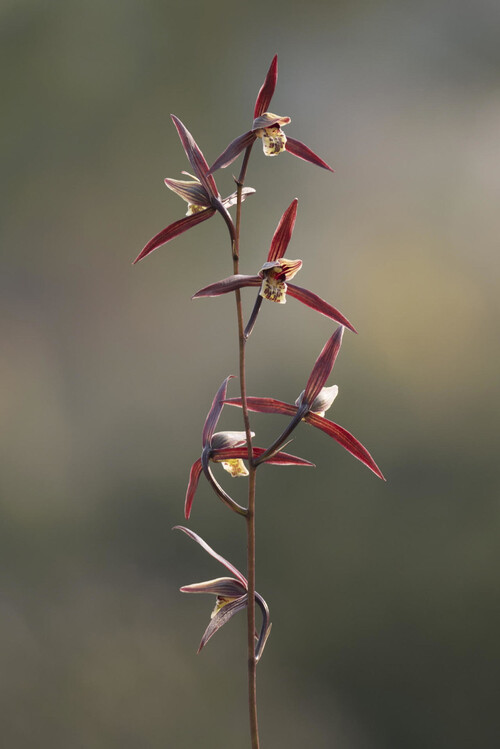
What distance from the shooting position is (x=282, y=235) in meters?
0.79

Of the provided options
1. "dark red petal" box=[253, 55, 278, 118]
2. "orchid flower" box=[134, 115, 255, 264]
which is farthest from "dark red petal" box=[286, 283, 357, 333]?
"dark red petal" box=[253, 55, 278, 118]

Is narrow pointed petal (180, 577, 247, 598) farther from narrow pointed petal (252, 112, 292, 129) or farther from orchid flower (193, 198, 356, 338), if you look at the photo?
narrow pointed petal (252, 112, 292, 129)

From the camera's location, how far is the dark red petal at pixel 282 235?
78cm

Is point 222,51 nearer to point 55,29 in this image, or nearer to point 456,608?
point 55,29

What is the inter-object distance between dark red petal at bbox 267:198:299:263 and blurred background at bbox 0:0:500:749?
87 centimetres

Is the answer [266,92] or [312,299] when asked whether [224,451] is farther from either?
[266,92]

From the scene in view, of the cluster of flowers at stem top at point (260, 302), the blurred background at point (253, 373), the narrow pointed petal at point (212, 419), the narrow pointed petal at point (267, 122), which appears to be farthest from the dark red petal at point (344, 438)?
the blurred background at point (253, 373)

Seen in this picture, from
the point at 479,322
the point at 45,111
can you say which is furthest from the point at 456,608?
the point at 45,111

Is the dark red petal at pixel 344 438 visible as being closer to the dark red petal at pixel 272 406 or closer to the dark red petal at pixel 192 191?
the dark red petal at pixel 272 406

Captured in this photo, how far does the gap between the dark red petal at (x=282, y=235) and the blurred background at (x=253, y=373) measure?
2.86ft

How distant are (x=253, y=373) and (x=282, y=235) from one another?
2.92 feet

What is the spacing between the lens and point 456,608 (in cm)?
160

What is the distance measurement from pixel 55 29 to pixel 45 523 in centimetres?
121

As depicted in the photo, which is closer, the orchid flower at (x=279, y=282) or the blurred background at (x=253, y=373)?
the orchid flower at (x=279, y=282)
